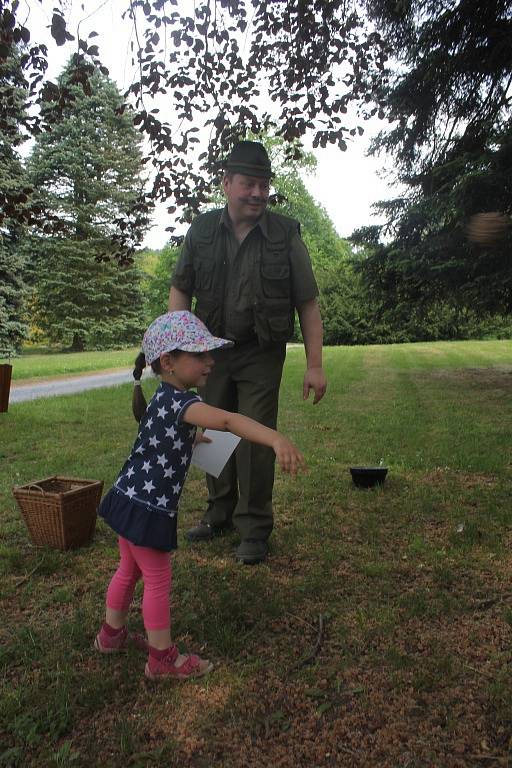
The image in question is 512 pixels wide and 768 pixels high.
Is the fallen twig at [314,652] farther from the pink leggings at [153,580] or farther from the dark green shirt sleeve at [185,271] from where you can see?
the dark green shirt sleeve at [185,271]

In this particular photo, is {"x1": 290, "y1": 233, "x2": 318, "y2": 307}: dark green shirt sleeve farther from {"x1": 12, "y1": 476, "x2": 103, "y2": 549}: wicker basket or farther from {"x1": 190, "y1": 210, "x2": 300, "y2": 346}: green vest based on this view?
{"x1": 12, "y1": 476, "x2": 103, "y2": 549}: wicker basket

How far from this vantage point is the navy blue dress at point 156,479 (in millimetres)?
2244

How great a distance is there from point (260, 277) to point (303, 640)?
71.9 inches

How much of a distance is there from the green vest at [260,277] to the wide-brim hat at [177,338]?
37.5 inches

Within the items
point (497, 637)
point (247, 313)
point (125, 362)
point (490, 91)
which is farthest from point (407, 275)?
point (125, 362)

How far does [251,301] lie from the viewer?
329cm

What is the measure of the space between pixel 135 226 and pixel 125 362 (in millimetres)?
15383

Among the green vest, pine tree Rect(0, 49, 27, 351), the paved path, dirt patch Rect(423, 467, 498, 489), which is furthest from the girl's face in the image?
pine tree Rect(0, 49, 27, 351)

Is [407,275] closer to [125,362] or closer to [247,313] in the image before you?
[247,313]

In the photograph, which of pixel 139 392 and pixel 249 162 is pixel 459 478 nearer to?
pixel 249 162

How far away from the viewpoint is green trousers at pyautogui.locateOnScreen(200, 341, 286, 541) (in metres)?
3.40

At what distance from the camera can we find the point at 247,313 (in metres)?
3.32

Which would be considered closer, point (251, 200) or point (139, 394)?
point (139, 394)

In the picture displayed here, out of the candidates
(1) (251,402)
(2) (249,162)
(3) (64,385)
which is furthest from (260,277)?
(3) (64,385)
